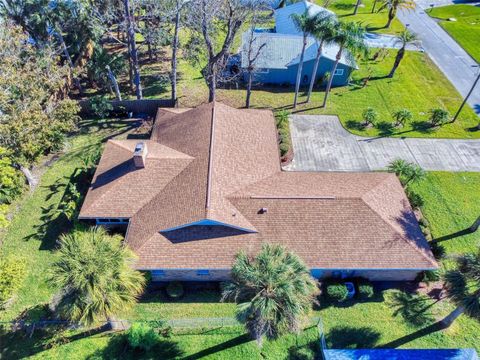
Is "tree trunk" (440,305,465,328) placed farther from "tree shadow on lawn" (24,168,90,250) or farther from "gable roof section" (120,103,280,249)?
"tree shadow on lawn" (24,168,90,250)

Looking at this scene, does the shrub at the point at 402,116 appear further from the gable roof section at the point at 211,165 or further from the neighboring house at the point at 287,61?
the gable roof section at the point at 211,165

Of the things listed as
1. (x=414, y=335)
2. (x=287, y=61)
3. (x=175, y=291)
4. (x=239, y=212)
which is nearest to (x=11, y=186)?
(x=175, y=291)

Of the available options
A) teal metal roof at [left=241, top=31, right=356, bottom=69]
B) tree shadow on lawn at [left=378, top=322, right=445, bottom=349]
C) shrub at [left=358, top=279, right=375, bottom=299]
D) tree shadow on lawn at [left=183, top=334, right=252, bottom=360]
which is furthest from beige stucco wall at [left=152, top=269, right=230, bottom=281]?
teal metal roof at [left=241, top=31, right=356, bottom=69]

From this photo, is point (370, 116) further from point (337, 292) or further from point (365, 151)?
point (337, 292)

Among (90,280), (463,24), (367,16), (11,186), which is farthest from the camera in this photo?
(367,16)

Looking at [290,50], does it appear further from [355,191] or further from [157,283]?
[157,283]

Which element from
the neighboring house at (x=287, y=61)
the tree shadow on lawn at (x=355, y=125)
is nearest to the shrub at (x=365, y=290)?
the tree shadow on lawn at (x=355, y=125)
